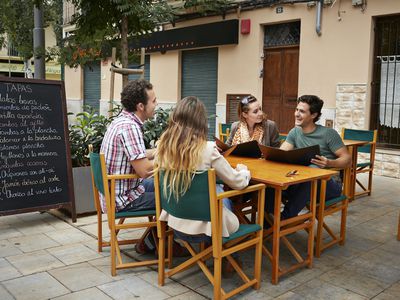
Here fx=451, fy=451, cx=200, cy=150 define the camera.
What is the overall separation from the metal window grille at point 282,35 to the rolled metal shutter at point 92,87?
784 cm

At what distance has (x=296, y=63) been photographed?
933 centimetres

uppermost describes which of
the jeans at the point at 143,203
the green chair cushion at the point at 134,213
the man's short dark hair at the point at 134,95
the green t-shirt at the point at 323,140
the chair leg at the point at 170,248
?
the man's short dark hair at the point at 134,95

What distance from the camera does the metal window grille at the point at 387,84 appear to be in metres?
7.66

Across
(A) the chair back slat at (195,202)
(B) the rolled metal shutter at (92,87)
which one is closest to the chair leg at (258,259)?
(A) the chair back slat at (195,202)

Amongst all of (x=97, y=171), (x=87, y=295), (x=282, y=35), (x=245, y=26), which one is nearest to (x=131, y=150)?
(x=97, y=171)

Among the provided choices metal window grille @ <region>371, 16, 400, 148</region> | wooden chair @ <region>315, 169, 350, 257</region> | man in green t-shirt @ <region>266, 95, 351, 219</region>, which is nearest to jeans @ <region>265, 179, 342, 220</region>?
man in green t-shirt @ <region>266, 95, 351, 219</region>

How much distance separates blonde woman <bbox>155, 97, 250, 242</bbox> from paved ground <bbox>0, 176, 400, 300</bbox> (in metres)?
0.53

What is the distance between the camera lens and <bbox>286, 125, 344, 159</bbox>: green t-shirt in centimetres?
398

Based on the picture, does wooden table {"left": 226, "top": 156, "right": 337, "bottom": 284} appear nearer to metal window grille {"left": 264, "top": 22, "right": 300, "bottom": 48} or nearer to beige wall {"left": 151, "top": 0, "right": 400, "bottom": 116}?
beige wall {"left": 151, "top": 0, "right": 400, "bottom": 116}

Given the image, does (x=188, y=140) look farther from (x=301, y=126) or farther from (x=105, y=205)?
(x=301, y=126)

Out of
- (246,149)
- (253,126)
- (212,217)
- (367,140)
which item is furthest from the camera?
(367,140)

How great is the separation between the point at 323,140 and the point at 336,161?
0.85ft

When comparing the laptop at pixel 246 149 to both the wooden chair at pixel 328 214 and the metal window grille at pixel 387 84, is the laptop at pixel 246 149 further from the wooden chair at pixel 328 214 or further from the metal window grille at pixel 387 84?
the metal window grille at pixel 387 84

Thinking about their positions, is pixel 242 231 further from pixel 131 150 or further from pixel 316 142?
pixel 316 142
